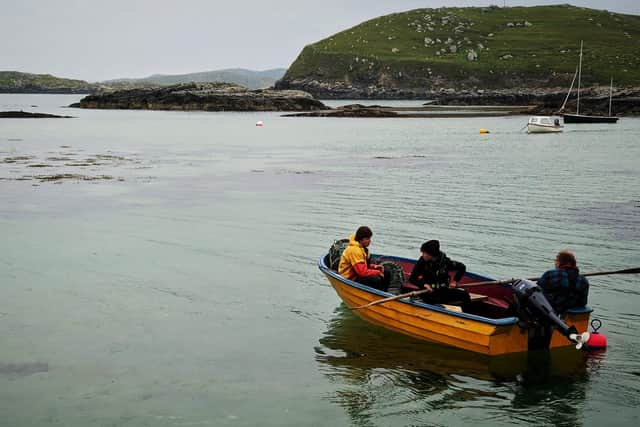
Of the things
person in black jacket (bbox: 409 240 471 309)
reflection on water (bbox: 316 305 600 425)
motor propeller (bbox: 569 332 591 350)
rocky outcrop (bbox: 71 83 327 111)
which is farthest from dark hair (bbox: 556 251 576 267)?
rocky outcrop (bbox: 71 83 327 111)

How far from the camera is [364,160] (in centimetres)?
4450

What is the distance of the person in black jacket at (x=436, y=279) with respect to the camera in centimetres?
1248

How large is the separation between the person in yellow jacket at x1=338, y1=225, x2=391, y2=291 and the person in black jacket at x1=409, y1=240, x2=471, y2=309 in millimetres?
983

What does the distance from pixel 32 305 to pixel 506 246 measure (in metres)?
12.7

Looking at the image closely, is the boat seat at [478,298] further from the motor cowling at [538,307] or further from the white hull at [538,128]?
the white hull at [538,128]

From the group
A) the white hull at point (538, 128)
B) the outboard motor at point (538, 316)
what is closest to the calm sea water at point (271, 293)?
the outboard motor at point (538, 316)

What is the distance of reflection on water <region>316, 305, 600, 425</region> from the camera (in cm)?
1011

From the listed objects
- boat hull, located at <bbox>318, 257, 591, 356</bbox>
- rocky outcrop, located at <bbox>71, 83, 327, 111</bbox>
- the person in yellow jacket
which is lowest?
boat hull, located at <bbox>318, 257, 591, 356</bbox>

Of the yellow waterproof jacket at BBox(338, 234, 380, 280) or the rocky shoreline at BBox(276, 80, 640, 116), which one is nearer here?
the yellow waterproof jacket at BBox(338, 234, 380, 280)

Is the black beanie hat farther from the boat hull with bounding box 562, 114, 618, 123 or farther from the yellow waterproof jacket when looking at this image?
the boat hull with bounding box 562, 114, 618, 123

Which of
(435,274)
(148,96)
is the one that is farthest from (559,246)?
(148,96)

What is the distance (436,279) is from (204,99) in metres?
118

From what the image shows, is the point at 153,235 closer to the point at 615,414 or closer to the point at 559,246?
the point at 559,246

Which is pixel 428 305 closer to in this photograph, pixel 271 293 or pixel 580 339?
pixel 580 339
